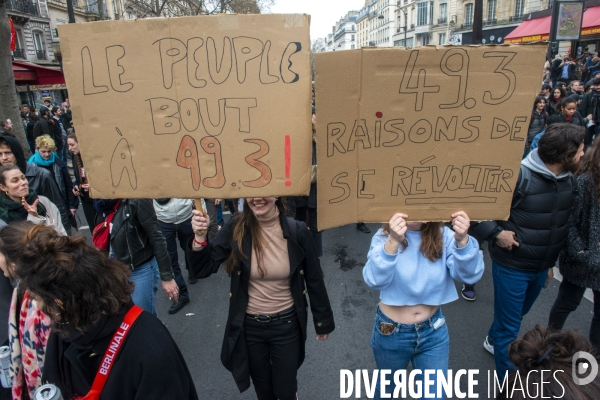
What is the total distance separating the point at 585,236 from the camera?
283 cm

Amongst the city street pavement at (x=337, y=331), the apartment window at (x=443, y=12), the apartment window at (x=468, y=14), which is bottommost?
the city street pavement at (x=337, y=331)

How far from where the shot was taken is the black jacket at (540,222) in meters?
2.72

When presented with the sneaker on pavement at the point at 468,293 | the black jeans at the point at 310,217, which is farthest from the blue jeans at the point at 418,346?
the black jeans at the point at 310,217

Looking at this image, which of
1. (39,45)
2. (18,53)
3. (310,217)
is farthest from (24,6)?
(310,217)

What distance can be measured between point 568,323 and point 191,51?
4.09 metres

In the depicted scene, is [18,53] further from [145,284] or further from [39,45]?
[145,284]

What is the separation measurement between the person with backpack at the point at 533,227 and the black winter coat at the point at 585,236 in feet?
0.22

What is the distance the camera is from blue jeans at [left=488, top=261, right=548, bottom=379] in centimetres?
285

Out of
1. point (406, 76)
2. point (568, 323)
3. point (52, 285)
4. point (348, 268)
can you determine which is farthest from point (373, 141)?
point (348, 268)

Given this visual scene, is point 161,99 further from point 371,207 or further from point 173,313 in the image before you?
point 173,313

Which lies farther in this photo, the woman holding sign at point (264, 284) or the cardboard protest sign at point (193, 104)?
the woman holding sign at point (264, 284)

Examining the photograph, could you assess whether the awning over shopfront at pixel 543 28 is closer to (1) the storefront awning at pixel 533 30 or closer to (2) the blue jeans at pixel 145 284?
(1) the storefront awning at pixel 533 30

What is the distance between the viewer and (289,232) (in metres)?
2.40

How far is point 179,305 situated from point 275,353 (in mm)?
2284
